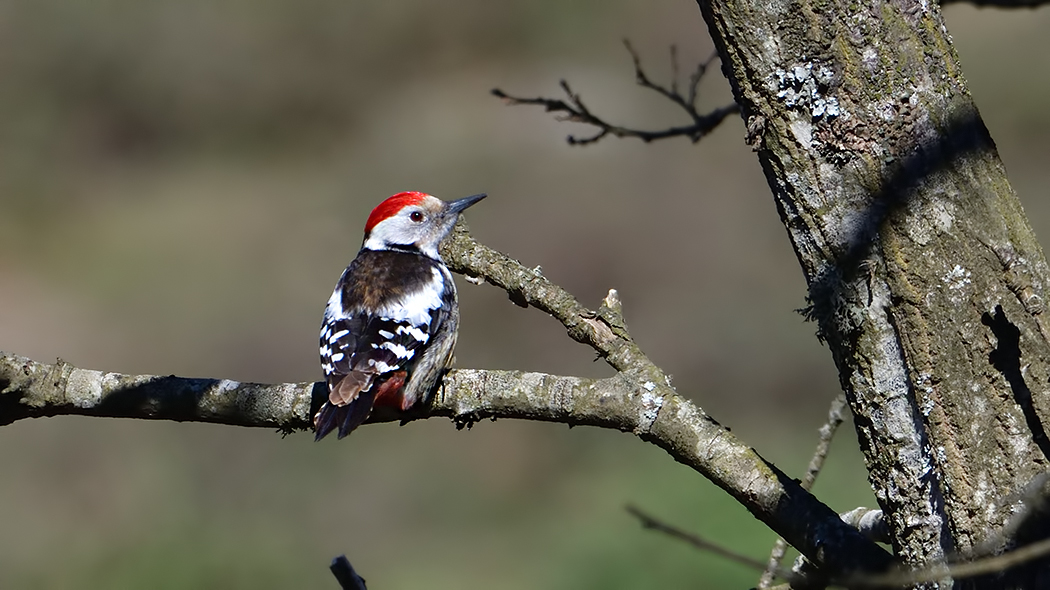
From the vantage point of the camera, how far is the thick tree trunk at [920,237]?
70.5 inches

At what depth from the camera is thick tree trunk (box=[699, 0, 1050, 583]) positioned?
1.79 m

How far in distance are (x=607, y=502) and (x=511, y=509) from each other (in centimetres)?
88

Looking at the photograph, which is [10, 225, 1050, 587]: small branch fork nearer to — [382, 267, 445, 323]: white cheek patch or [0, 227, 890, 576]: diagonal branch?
[0, 227, 890, 576]: diagonal branch

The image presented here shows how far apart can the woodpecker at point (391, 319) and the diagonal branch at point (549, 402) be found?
6.7 inches

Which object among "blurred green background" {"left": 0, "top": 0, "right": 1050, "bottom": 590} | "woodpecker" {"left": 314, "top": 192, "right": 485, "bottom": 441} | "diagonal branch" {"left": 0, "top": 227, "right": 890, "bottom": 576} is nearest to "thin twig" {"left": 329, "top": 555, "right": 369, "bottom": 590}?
"diagonal branch" {"left": 0, "top": 227, "right": 890, "bottom": 576}

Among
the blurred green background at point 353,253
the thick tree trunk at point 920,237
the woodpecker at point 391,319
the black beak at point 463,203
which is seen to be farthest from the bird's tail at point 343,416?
the blurred green background at point 353,253

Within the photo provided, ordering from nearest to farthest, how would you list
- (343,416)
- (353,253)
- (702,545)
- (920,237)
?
(702,545), (920,237), (343,416), (353,253)

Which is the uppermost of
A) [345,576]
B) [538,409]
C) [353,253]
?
[353,253]

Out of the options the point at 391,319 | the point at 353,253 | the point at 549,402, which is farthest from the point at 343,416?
the point at 353,253

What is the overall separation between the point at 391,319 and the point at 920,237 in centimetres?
245

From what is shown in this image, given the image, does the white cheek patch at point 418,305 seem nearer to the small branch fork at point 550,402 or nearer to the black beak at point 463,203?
the black beak at point 463,203

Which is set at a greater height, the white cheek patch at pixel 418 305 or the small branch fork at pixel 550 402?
the white cheek patch at pixel 418 305

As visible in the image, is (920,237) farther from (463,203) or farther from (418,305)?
(463,203)

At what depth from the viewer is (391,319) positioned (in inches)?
154
